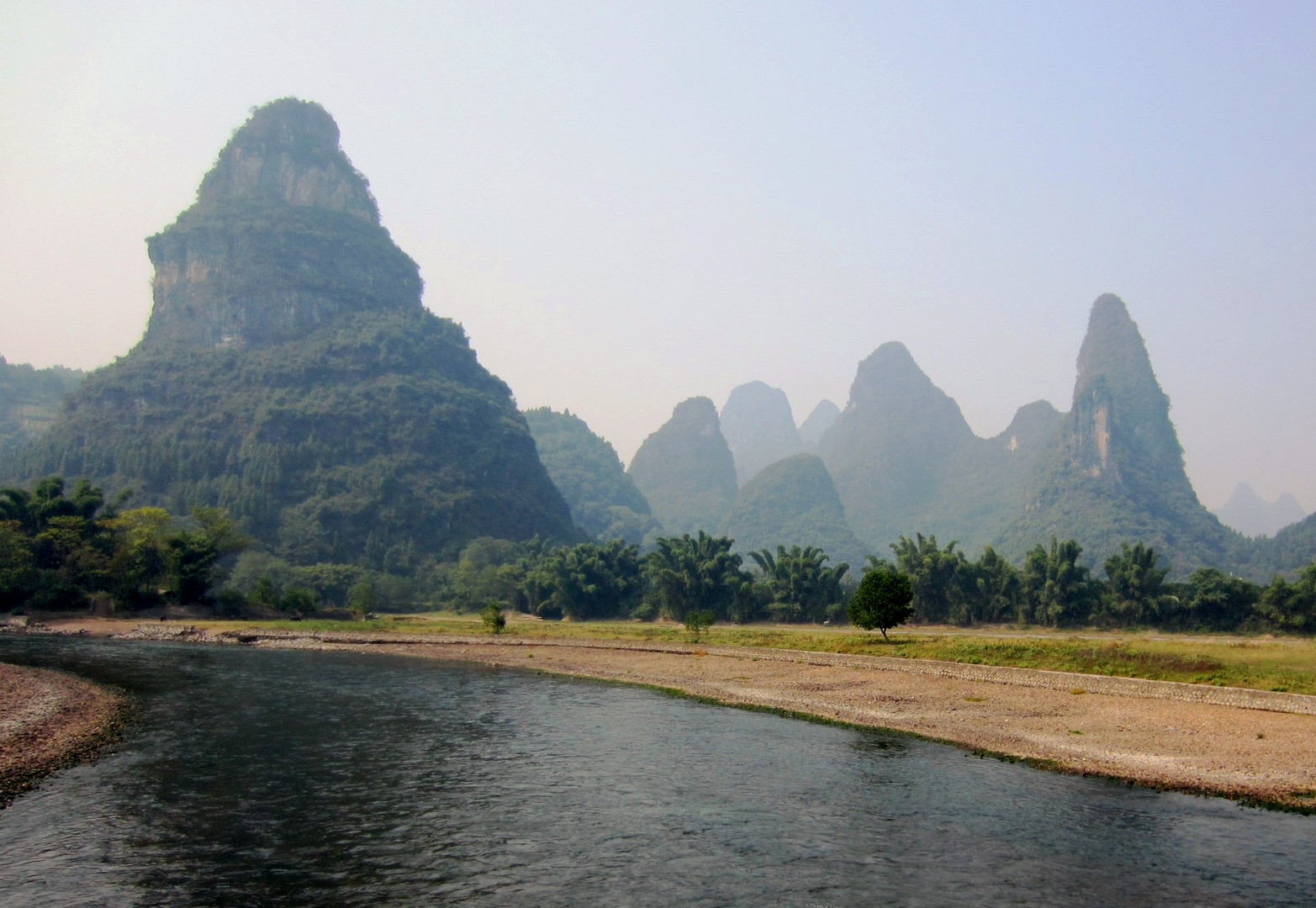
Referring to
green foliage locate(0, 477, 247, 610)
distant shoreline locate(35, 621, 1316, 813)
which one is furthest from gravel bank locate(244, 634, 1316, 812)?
green foliage locate(0, 477, 247, 610)

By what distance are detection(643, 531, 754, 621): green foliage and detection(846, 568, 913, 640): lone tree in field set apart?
34.6 m

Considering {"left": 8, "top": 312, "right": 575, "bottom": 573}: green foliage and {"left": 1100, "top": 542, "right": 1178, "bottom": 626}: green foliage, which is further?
{"left": 8, "top": 312, "right": 575, "bottom": 573}: green foliage

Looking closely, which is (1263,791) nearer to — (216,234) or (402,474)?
(402,474)

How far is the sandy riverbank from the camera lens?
23672 mm

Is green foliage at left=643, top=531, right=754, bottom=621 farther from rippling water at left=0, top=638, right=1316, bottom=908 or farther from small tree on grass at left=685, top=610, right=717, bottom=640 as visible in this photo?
rippling water at left=0, top=638, right=1316, bottom=908

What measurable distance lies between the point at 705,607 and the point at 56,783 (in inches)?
2851

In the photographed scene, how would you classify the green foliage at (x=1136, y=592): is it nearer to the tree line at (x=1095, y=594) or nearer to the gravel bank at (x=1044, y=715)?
the tree line at (x=1095, y=594)

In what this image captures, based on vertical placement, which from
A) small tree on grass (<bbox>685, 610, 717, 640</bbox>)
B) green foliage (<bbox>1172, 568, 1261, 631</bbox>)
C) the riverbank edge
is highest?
green foliage (<bbox>1172, 568, 1261, 631</bbox>)

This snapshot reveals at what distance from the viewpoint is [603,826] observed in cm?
2036

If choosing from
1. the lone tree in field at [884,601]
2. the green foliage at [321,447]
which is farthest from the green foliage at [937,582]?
the green foliage at [321,447]

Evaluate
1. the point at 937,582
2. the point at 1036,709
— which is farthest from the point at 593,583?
the point at 1036,709

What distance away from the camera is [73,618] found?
76.0m

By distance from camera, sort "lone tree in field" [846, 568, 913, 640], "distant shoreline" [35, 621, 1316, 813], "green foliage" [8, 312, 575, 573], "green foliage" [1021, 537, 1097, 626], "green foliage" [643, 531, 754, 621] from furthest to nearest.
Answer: "green foliage" [8, 312, 575, 573], "green foliage" [643, 531, 754, 621], "green foliage" [1021, 537, 1097, 626], "lone tree in field" [846, 568, 913, 640], "distant shoreline" [35, 621, 1316, 813]

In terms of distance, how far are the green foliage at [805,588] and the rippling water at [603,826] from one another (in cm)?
5462
